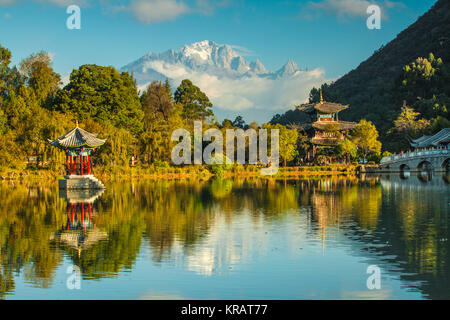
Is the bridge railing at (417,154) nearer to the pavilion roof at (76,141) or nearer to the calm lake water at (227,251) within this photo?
the calm lake water at (227,251)

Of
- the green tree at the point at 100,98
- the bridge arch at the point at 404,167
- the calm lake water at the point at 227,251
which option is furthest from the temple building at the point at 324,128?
the calm lake water at the point at 227,251

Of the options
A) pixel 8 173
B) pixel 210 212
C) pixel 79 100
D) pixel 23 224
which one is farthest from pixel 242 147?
Result: pixel 23 224

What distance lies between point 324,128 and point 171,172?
70.8 feet

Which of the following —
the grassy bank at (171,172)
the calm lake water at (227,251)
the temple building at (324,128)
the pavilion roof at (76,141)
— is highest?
the temple building at (324,128)

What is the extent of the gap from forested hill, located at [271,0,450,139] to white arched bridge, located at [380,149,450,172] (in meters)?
21.4

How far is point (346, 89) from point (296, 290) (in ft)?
330

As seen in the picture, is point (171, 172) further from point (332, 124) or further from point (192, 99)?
point (192, 99)

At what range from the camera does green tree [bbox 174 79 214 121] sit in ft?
255

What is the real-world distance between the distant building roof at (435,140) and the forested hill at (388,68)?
59.8 feet

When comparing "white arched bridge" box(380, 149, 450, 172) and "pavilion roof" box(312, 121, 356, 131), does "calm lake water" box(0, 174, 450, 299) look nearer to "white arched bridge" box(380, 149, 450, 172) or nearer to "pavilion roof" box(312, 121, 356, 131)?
"white arched bridge" box(380, 149, 450, 172)

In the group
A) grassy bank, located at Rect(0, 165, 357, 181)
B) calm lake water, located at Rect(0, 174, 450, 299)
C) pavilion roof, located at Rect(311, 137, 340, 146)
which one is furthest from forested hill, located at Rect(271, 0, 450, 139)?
calm lake water, located at Rect(0, 174, 450, 299)

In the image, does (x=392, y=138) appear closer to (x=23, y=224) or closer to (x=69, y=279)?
(x=23, y=224)

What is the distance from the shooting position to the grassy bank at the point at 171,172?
4244 cm

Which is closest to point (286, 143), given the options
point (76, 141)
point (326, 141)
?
point (326, 141)
